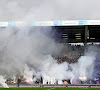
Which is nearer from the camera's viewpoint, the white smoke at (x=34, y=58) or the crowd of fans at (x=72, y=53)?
the white smoke at (x=34, y=58)

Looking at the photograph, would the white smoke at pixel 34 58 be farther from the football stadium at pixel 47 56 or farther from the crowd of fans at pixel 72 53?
the crowd of fans at pixel 72 53

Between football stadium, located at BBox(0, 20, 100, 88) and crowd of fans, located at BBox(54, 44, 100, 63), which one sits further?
crowd of fans, located at BBox(54, 44, 100, 63)

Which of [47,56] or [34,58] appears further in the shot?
[47,56]

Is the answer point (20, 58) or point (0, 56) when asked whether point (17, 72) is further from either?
point (0, 56)

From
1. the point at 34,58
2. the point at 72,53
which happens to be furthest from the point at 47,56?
the point at 72,53

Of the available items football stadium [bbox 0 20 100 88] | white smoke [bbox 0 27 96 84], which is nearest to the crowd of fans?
football stadium [bbox 0 20 100 88]

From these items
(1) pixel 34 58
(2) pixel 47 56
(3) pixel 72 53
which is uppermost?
(3) pixel 72 53

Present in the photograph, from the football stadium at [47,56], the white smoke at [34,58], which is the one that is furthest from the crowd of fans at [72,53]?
the white smoke at [34,58]

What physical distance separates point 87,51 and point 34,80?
8.67m

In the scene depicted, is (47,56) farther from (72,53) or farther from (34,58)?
(72,53)

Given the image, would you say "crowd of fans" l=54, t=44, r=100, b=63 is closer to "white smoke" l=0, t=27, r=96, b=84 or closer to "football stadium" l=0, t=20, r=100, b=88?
"football stadium" l=0, t=20, r=100, b=88

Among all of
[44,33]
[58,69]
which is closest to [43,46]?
[44,33]

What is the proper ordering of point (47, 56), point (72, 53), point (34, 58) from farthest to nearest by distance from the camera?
1. point (72, 53)
2. point (47, 56)
3. point (34, 58)

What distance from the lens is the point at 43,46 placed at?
76.2 ft
